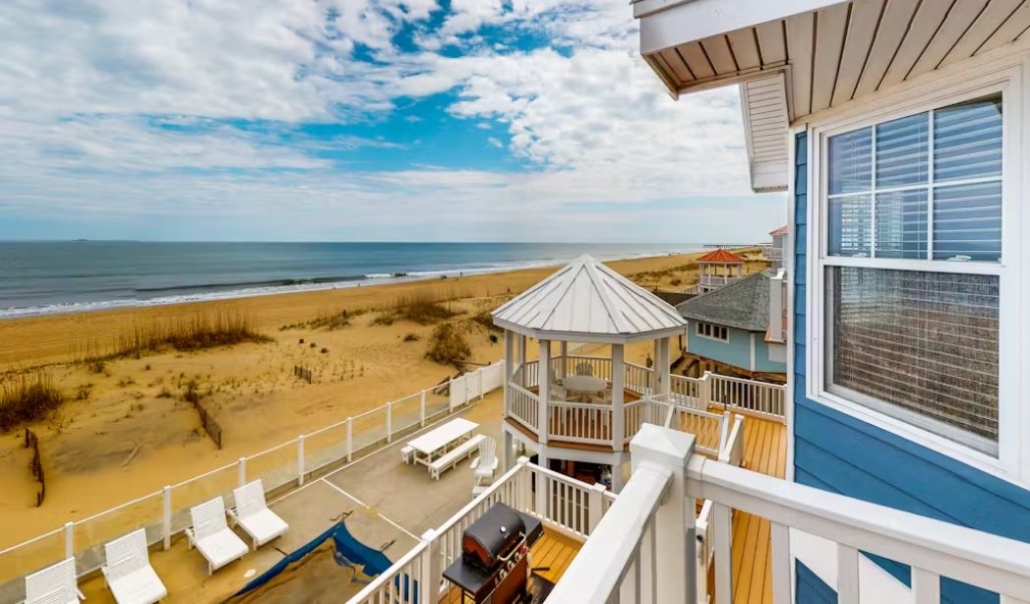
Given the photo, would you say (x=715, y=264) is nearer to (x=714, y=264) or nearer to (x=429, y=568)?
(x=714, y=264)

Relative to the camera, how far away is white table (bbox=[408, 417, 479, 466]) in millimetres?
9195

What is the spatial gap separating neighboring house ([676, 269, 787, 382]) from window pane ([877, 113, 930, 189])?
36.9ft

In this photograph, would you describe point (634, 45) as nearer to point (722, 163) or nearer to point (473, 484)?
point (473, 484)

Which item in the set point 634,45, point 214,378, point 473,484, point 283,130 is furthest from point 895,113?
point 283,130

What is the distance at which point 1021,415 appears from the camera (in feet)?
5.73

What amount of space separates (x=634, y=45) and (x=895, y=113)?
1.51m

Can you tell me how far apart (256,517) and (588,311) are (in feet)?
22.4

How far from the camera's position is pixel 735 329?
13641 mm

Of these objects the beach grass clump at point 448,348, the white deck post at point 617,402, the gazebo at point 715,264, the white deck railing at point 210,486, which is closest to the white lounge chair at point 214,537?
the white deck railing at point 210,486

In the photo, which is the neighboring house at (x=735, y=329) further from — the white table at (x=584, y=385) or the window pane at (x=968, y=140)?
the window pane at (x=968, y=140)

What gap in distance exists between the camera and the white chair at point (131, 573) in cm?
564

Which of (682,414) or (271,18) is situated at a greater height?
(271,18)

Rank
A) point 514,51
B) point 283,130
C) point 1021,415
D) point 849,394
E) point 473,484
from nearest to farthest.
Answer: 1. point 1021,415
2. point 849,394
3. point 473,484
4. point 514,51
5. point 283,130

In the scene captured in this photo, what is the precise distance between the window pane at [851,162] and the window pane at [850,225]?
70 mm
